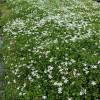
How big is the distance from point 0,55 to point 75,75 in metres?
3.74

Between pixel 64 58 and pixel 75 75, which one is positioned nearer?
pixel 75 75

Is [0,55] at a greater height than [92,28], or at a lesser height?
lesser

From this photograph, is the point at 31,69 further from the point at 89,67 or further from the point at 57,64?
the point at 89,67

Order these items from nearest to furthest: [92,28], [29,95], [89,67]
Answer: [29,95] < [89,67] < [92,28]

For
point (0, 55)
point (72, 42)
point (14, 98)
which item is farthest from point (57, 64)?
point (0, 55)

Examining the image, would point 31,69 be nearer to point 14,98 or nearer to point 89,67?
point 14,98

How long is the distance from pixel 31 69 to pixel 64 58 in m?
1.27

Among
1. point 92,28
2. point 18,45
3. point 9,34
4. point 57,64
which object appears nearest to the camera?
point 57,64

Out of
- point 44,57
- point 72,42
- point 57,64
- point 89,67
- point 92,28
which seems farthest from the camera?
point 92,28

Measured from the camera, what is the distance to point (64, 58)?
4.09 metres

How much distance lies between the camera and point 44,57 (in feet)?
14.2

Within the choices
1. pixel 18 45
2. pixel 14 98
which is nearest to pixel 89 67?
pixel 14 98

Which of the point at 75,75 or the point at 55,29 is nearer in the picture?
the point at 75,75

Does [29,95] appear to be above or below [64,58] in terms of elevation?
below
